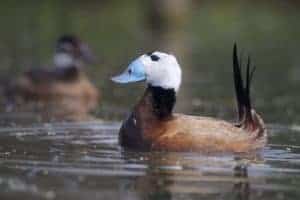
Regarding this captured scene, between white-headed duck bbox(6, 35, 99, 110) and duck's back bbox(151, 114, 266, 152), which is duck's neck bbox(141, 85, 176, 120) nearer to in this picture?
duck's back bbox(151, 114, 266, 152)

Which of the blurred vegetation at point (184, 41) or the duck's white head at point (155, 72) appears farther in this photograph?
the blurred vegetation at point (184, 41)

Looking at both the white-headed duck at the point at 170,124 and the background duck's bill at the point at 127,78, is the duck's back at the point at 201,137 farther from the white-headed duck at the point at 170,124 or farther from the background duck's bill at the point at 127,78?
the background duck's bill at the point at 127,78

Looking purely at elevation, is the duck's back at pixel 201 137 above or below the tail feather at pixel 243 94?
below

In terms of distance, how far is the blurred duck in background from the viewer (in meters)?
15.6

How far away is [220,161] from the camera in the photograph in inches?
377

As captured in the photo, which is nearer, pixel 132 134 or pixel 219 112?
pixel 132 134

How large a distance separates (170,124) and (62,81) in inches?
277

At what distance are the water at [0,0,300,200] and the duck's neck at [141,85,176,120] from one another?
0.45 m

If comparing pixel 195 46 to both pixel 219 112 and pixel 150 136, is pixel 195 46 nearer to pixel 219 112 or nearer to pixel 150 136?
pixel 219 112

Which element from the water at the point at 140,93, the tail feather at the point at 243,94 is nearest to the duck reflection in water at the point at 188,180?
the water at the point at 140,93

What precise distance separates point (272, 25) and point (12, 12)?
5.86 meters

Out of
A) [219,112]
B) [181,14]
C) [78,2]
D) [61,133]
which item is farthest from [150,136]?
[78,2]

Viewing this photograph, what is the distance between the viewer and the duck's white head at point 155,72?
10289 mm

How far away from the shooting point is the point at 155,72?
10.3 meters
